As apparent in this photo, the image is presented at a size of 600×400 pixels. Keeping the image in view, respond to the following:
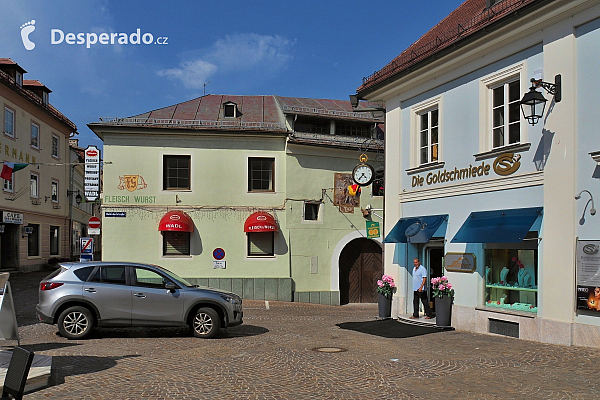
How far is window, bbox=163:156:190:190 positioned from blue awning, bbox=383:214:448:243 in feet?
32.8

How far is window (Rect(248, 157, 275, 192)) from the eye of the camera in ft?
77.6

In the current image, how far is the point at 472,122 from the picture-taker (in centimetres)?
1391

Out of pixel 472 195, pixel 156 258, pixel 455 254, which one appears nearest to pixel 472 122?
pixel 472 195

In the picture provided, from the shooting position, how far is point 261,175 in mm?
23766

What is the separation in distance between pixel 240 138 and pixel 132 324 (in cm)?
1233

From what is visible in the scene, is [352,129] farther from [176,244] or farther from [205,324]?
[205,324]

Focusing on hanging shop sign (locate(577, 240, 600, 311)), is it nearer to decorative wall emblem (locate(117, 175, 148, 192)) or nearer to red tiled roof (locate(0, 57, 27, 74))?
decorative wall emblem (locate(117, 175, 148, 192))

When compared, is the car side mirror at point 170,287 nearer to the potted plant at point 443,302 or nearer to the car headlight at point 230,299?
the car headlight at point 230,299

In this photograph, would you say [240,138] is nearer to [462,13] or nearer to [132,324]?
[462,13]

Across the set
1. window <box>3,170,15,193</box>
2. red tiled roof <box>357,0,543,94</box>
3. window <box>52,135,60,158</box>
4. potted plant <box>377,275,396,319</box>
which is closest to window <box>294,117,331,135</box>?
red tiled roof <box>357,0,543,94</box>

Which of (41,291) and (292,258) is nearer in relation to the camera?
(41,291)

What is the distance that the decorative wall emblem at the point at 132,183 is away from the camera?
74.8ft

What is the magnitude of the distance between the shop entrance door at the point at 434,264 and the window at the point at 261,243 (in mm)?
8706

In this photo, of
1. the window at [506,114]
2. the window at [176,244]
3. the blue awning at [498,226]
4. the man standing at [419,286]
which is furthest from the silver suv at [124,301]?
the window at [176,244]
